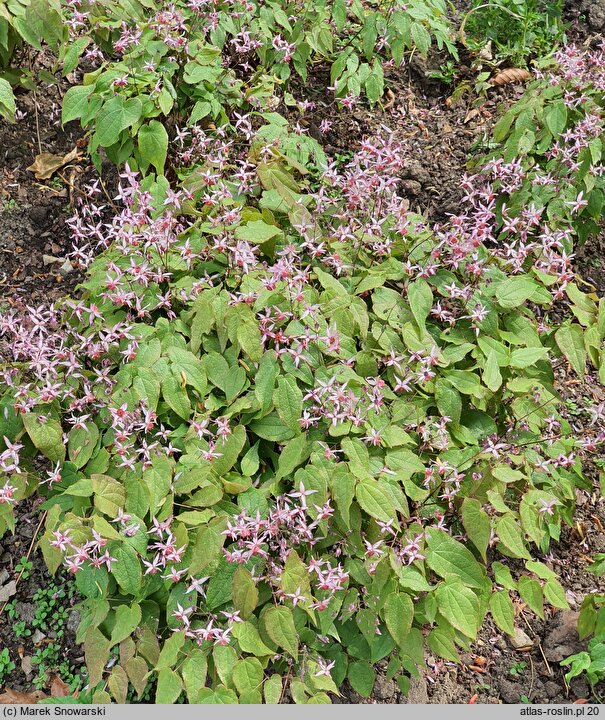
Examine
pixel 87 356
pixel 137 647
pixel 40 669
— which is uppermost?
pixel 87 356

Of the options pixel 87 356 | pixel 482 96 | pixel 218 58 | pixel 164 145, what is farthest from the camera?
pixel 482 96

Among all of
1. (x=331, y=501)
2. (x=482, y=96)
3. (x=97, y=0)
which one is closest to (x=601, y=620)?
(x=331, y=501)

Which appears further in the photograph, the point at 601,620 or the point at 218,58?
the point at 218,58

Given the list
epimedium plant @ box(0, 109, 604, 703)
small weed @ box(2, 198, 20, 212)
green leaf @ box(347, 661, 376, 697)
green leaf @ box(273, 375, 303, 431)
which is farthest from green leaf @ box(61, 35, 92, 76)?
green leaf @ box(347, 661, 376, 697)

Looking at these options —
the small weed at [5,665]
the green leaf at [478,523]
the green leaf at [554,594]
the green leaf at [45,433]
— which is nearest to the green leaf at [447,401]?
the green leaf at [478,523]

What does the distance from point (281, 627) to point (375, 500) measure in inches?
19.3

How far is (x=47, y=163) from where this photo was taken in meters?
3.68

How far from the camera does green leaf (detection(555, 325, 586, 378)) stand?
2.65 m

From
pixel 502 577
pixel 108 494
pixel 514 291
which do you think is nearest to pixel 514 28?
pixel 514 291

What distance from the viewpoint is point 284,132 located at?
3.22m

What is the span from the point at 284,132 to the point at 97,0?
1.03m

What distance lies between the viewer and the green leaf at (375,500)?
2203 millimetres

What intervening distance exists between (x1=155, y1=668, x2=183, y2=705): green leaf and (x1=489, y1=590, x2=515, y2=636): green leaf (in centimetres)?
107

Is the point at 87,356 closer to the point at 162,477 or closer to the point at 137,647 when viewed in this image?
the point at 162,477
